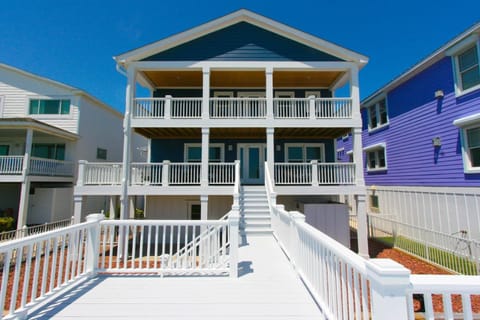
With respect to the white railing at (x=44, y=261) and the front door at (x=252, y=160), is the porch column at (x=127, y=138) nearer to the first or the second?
the white railing at (x=44, y=261)

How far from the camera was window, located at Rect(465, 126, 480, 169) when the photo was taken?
8617mm

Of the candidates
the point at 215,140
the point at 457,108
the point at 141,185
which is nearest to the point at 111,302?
the point at 141,185

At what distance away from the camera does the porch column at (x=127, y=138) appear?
31.5 feet

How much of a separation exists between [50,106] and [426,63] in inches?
822

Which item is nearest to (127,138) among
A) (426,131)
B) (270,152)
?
(270,152)

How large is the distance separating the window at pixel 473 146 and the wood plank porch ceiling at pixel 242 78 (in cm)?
567

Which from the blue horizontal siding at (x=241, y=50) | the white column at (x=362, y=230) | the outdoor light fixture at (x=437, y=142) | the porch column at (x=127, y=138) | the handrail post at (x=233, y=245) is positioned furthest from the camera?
the blue horizontal siding at (x=241, y=50)

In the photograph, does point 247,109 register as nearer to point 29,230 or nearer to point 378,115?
point 378,115

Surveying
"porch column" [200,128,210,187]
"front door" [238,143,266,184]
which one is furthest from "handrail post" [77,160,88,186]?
"front door" [238,143,266,184]

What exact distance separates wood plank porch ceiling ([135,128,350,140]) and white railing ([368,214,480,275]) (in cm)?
518

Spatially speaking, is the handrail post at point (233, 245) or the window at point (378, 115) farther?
the window at point (378, 115)

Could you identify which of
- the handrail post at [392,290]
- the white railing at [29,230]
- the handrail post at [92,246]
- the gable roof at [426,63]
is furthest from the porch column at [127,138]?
the gable roof at [426,63]

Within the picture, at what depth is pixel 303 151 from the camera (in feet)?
42.3

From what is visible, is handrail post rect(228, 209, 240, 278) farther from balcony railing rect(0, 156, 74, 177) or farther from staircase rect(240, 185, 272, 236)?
balcony railing rect(0, 156, 74, 177)
